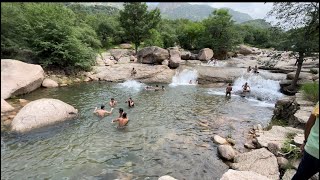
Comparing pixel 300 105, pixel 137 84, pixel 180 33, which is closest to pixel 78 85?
pixel 137 84

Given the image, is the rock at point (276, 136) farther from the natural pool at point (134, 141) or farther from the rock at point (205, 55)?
the rock at point (205, 55)

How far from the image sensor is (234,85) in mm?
22984

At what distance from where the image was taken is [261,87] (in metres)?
21.8

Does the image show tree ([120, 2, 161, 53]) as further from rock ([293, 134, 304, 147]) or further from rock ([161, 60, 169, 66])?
rock ([293, 134, 304, 147])

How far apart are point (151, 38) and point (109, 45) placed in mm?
9719

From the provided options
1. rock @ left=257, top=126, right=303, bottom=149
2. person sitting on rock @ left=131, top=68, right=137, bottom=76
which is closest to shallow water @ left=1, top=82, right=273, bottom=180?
rock @ left=257, top=126, right=303, bottom=149

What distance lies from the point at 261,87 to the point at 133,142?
50.6ft

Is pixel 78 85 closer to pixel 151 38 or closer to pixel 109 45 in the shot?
pixel 151 38

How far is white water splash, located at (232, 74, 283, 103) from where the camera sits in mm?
18672

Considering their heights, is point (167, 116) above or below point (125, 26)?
below

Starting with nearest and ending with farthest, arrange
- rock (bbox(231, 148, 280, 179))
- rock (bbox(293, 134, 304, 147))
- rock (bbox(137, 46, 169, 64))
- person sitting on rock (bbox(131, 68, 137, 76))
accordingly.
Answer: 1. rock (bbox(231, 148, 280, 179))
2. rock (bbox(293, 134, 304, 147))
3. person sitting on rock (bbox(131, 68, 137, 76))
4. rock (bbox(137, 46, 169, 64))

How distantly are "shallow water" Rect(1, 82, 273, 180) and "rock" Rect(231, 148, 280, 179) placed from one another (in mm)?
580

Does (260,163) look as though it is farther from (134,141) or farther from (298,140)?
(134,141)

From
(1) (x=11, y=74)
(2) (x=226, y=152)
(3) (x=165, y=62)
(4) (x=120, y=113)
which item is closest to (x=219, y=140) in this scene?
(2) (x=226, y=152)
